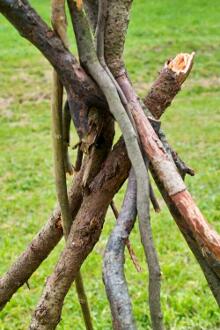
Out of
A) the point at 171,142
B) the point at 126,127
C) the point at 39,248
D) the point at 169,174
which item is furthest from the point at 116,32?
the point at 171,142

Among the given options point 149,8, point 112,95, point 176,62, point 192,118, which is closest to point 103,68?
point 112,95

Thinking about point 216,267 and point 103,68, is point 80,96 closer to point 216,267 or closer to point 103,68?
point 103,68

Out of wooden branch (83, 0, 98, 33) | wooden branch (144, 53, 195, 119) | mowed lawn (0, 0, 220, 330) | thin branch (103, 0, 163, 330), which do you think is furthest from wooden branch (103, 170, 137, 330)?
mowed lawn (0, 0, 220, 330)

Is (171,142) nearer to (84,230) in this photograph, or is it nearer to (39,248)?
(39,248)

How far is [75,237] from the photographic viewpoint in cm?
153

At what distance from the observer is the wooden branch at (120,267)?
1.32 m

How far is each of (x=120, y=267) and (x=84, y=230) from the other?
0.61 feet

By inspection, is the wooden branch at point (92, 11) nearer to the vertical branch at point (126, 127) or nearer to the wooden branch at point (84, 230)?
the vertical branch at point (126, 127)

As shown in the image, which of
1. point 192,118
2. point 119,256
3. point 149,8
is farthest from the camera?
point 149,8

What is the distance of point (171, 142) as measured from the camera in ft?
22.9

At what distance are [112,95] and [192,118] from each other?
6452 millimetres

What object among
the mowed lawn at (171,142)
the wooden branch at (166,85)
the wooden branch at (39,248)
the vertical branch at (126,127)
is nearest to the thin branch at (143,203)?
the vertical branch at (126,127)

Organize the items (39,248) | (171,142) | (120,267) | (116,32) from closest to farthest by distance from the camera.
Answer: (120,267) < (116,32) < (39,248) < (171,142)

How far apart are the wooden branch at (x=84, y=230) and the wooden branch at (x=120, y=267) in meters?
0.05
